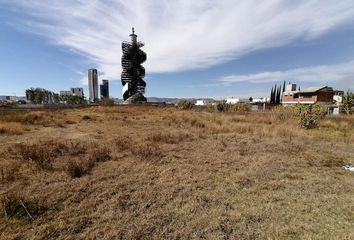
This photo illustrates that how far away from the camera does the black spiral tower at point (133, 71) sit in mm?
55125

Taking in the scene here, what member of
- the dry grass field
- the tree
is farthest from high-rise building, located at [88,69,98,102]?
the dry grass field

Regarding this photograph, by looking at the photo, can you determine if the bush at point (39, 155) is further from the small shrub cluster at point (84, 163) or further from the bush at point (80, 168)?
the bush at point (80, 168)

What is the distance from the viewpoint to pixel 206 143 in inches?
372

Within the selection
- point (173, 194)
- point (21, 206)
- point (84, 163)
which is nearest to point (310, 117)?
point (173, 194)

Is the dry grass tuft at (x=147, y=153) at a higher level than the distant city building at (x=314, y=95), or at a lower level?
lower

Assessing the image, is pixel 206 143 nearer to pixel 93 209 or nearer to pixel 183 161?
pixel 183 161

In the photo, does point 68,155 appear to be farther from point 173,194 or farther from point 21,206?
point 173,194

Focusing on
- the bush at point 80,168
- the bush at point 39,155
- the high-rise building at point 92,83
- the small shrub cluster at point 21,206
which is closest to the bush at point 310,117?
the bush at point 80,168

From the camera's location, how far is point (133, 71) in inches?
2211

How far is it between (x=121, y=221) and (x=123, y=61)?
183 ft

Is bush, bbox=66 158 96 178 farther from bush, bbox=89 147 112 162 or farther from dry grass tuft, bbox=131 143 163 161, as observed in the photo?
dry grass tuft, bbox=131 143 163 161

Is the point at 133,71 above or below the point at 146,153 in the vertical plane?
above

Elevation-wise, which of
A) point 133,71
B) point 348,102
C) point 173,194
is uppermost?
point 133,71

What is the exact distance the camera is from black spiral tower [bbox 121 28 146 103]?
181ft
